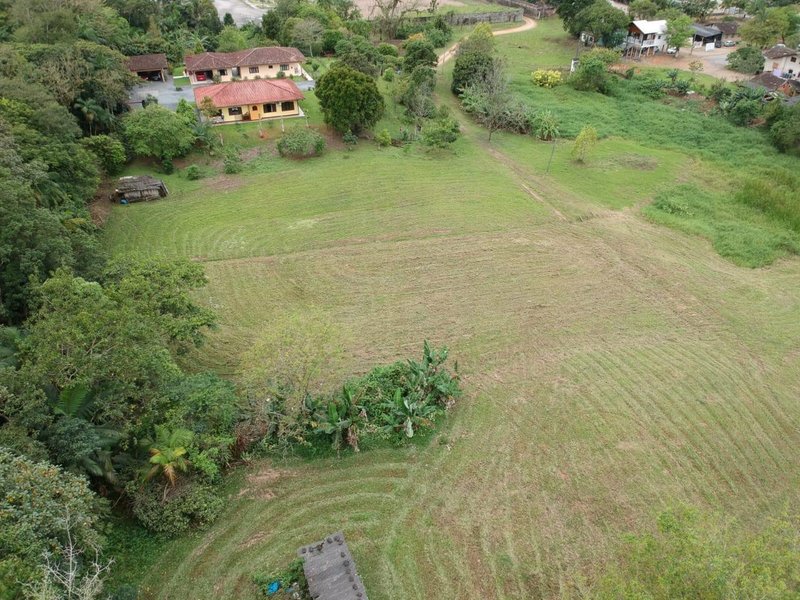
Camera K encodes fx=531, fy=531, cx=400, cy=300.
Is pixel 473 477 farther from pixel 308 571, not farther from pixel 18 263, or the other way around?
pixel 18 263

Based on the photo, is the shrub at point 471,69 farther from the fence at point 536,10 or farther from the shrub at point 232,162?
the fence at point 536,10

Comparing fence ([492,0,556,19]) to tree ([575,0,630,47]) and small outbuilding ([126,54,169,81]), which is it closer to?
tree ([575,0,630,47])

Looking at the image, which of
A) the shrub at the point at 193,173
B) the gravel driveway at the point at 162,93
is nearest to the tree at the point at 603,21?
the gravel driveway at the point at 162,93

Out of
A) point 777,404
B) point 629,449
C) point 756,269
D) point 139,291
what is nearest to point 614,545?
point 629,449

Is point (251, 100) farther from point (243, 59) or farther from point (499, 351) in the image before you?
point (499, 351)

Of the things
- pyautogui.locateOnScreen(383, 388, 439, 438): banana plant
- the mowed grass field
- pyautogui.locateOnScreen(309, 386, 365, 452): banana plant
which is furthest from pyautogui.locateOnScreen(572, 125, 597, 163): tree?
pyautogui.locateOnScreen(309, 386, 365, 452): banana plant

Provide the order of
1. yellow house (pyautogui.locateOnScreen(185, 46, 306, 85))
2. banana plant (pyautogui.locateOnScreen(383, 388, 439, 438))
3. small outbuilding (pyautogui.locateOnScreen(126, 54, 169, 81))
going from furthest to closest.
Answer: small outbuilding (pyautogui.locateOnScreen(126, 54, 169, 81)), yellow house (pyautogui.locateOnScreen(185, 46, 306, 85)), banana plant (pyautogui.locateOnScreen(383, 388, 439, 438))
